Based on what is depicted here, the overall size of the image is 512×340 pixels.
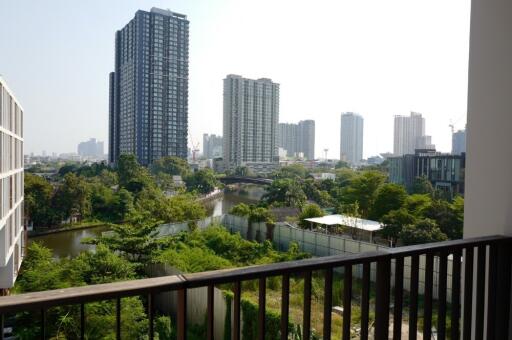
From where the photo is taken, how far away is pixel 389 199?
61.0ft

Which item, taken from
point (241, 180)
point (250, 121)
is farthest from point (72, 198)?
point (250, 121)

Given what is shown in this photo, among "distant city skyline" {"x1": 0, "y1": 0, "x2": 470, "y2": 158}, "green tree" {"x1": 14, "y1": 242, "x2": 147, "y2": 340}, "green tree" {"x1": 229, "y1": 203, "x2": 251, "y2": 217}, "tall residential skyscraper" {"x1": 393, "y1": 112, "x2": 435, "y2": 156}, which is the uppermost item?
"distant city skyline" {"x1": 0, "y1": 0, "x2": 470, "y2": 158}

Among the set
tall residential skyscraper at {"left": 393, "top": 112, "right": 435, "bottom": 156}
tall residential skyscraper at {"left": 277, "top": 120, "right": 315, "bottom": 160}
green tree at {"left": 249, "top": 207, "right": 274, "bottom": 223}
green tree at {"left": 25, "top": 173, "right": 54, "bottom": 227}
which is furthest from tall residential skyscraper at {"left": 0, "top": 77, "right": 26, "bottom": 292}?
tall residential skyscraper at {"left": 277, "top": 120, "right": 315, "bottom": 160}

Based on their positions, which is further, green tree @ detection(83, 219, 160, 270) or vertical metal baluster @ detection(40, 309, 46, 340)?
green tree @ detection(83, 219, 160, 270)

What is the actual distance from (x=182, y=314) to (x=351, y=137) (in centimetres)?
4364

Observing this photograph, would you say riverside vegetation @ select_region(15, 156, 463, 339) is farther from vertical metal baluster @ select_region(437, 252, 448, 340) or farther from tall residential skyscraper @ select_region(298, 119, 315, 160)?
tall residential skyscraper @ select_region(298, 119, 315, 160)

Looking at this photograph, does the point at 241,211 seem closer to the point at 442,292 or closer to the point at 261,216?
the point at 261,216

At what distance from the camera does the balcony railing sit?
72 centimetres

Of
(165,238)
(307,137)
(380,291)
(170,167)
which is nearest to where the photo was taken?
(380,291)

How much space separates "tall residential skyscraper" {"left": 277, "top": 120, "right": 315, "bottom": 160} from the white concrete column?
4333 cm

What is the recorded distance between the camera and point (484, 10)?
1515 millimetres

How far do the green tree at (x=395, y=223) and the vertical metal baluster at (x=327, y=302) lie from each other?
16213 mm

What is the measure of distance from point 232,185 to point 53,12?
20.3 meters

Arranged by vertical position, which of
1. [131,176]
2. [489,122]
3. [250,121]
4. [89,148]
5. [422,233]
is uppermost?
[250,121]
